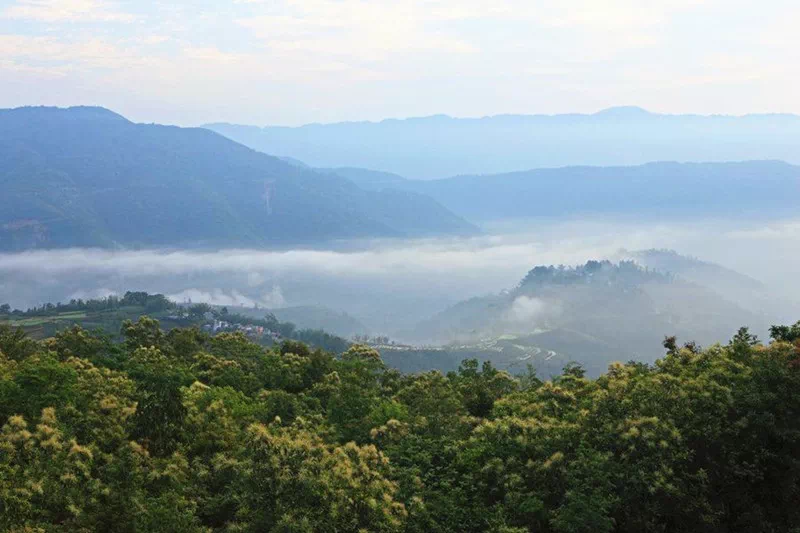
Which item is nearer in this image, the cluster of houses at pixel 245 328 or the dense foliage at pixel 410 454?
the dense foliage at pixel 410 454

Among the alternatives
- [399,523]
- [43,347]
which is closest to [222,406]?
[399,523]

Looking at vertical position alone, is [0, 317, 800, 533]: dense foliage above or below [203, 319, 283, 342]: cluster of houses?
above

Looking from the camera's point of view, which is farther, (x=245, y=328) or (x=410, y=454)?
(x=245, y=328)

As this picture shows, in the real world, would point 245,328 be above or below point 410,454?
below

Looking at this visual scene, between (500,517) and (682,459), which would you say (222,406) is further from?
(682,459)

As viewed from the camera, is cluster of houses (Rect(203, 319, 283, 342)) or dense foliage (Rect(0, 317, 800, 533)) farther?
cluster of houses (Rect(203, 319, 283, 342))
